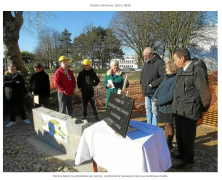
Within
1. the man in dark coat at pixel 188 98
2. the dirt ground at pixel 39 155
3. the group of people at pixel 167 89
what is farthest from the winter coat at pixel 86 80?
the man in dark coat at pixel 188 98

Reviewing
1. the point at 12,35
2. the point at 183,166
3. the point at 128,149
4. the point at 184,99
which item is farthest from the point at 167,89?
the point at 12,35

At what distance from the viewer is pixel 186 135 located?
2607mm

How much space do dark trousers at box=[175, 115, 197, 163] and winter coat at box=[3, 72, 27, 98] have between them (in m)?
4.26

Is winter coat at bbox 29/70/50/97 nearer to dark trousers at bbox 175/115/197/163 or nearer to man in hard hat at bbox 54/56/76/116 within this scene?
man in hard hat at bbox 54/56/76/116

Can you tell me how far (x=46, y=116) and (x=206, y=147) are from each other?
141 inches

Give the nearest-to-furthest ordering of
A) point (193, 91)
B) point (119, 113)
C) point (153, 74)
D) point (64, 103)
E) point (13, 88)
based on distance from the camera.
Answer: point (119, 113) → point (193, 91) → point (153, 74) → point (64, 103) → point (13, 88)

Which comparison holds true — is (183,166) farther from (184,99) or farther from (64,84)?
(64,84)

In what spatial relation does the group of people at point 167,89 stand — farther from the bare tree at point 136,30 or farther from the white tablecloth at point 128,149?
the bare tree at point 136,30

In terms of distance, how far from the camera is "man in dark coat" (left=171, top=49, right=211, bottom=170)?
2289mm

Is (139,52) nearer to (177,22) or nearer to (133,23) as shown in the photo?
(133,23)

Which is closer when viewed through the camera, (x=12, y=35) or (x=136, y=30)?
(x=12, y=35)

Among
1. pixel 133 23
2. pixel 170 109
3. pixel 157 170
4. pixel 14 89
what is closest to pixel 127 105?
pixel 157 170

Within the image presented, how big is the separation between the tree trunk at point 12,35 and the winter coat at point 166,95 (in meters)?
5.45

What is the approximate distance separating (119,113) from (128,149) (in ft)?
1.33
